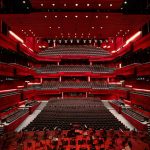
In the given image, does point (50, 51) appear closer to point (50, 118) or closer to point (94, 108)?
point (94, 108)

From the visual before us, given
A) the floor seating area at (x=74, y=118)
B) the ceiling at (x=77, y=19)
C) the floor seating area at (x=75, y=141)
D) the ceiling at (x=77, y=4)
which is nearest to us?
the floor seating area at (x=75, y=141)

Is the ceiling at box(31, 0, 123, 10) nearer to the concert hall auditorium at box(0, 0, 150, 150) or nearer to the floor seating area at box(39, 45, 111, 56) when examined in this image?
the concert hall auditorium at box(0, 0, 150, 150)

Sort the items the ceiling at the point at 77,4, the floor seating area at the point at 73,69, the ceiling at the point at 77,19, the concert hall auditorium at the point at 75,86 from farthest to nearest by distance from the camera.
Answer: the floor seating area at the point at 73,69
the ceiling at the point at 77,19
the ceiling at the point at 77,4
the concert hall auditorium at the point at 75,86

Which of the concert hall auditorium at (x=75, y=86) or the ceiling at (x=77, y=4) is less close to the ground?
the ceiling at (x=77, y=4)

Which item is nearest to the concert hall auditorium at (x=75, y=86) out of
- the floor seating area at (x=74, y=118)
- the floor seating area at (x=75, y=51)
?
the floor seating area at (x=74, y=118)

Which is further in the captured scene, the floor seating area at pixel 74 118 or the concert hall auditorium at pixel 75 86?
the floor seating area at pixel 74 118

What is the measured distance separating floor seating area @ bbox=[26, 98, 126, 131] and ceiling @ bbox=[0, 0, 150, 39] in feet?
27.8

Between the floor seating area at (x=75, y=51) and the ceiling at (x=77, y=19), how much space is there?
40.7ft

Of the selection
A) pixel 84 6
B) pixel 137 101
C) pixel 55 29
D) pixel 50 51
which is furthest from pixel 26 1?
pixel 50 51

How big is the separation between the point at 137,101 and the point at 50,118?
7.60 meters

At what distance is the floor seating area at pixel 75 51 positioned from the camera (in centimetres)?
3622

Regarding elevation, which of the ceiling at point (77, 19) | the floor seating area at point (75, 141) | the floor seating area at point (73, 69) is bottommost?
the floor seating area at point (75, 141)

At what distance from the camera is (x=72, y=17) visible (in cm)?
1794

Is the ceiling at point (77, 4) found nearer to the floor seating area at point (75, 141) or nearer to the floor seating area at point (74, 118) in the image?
the floor seating area at point (75, 141)
